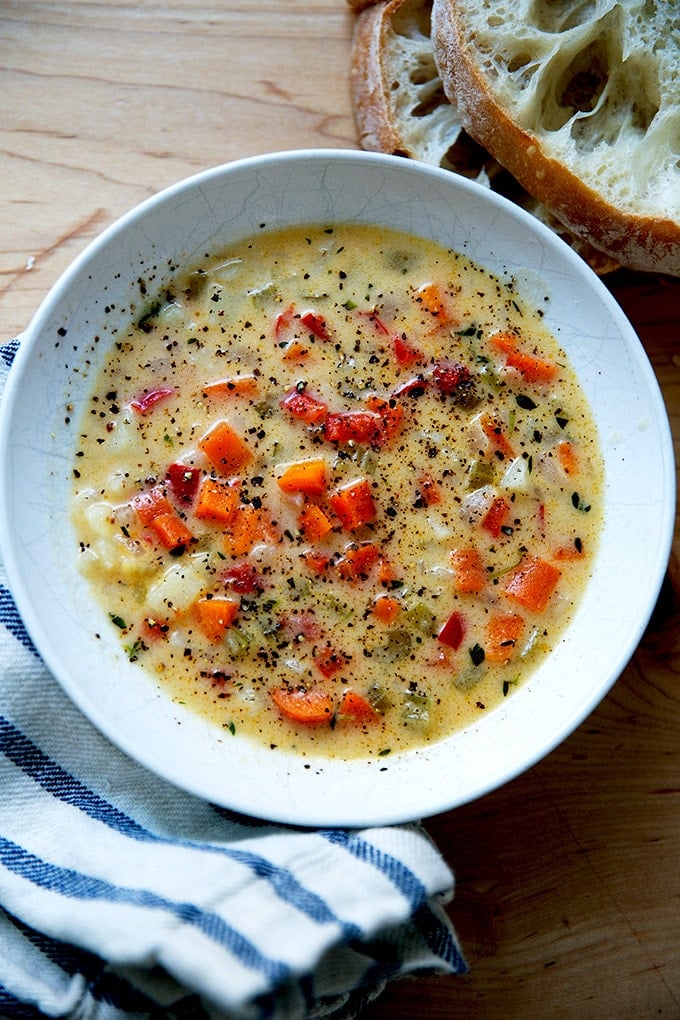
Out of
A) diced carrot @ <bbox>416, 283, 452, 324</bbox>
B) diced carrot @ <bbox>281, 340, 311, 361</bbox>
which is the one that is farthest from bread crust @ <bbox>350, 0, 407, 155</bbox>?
diced carrot @ <bbox>281, 340, 311, 361</bbox>

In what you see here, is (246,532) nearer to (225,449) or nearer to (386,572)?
(225,449)

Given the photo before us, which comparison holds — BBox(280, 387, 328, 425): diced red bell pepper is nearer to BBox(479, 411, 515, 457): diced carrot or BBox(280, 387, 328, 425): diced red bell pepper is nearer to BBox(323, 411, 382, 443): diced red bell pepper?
BBox(323, 411, 382, 443): diced red bell pepper

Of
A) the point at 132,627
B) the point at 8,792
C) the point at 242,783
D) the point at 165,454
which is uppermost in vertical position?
the point at 165,454

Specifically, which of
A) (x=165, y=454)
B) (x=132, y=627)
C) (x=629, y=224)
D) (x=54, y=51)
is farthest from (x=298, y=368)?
(x=54, y=51)

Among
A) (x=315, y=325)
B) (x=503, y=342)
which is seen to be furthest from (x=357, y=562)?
(x=503, y=342)

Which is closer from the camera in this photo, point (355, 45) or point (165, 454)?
point (165, 454)

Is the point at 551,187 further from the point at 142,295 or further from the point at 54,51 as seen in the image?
the point at 54,51

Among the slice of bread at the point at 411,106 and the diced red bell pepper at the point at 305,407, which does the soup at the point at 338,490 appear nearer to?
the diced red bell pepper at the point at 305,407
